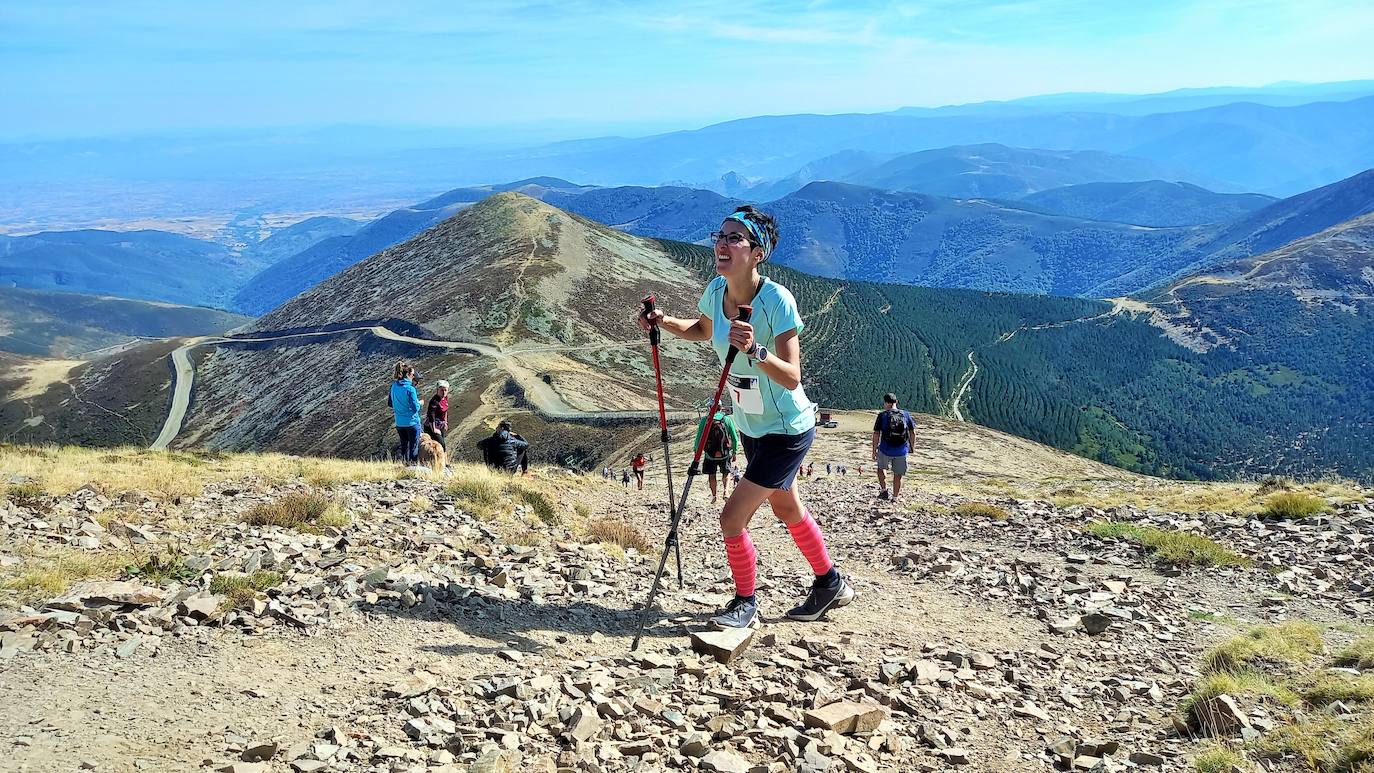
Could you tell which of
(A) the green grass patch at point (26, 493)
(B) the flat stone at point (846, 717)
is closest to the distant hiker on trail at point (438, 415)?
(A) the green grass patch at point (26, 493)

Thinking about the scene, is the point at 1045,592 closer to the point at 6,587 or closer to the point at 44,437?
the point at 6,587

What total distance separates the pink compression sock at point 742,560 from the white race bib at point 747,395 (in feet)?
3.95

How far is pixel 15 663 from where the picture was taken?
215 inches

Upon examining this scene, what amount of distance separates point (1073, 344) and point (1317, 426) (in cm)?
4866

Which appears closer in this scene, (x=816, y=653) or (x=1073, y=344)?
(x=816, y=653)

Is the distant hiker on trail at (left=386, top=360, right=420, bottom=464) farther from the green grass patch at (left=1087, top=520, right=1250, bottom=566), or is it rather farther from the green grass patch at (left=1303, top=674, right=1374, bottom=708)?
the green grass patch at (left=1303, top=674, right=1374, bottom=708)

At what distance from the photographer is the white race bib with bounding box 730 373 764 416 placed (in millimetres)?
6953

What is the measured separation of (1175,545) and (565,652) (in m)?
8.58

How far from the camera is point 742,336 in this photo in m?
6.27

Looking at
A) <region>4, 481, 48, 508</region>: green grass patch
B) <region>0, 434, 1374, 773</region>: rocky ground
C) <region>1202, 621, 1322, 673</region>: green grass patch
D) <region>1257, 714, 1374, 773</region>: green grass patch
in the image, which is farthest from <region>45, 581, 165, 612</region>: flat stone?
<region>1202, 621, 1322, 673</region>: green grass patch

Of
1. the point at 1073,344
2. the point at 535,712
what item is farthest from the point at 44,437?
the point at 1073,344

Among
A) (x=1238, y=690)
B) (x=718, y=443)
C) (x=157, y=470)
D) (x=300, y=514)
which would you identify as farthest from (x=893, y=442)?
(x=157, y=470)

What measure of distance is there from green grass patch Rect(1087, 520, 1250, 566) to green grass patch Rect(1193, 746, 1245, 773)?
20.1 ft

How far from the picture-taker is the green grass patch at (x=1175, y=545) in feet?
33.9
